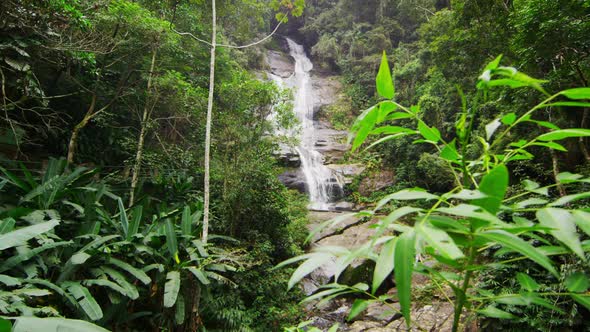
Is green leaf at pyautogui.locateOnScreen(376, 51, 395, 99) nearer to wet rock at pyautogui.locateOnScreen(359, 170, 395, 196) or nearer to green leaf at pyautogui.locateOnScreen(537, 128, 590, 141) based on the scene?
green leaf at pyautogui.locateOnScreen(537, 128, 590, 141)

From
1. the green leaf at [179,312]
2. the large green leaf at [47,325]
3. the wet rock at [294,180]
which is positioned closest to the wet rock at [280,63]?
the wet rock at [294,180]

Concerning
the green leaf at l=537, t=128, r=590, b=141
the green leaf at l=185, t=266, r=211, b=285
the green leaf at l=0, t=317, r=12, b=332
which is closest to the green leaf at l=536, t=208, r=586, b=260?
the green leaf at l=537, t=128, r=590, b=141

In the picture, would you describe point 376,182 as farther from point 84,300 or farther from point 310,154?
point 84,300

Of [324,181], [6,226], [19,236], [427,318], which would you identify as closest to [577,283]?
[19,236]

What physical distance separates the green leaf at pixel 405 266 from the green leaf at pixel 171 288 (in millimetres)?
3275

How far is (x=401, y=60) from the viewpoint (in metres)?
18.0

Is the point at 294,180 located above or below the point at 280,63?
below

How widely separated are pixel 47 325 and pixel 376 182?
511 inches

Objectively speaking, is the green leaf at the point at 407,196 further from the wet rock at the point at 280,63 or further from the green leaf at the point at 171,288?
the wet rock at the point at 280,63

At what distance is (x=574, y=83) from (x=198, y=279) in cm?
688

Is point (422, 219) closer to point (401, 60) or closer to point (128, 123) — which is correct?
point (128, 123)

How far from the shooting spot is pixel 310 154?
48.1ft

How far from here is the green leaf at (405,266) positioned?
38cm

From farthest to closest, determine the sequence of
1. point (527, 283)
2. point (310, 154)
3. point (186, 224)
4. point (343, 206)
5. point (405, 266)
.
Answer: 1. point (310, 154)
2. point (343, 206)
3. point (186, 224)
4. point (527, 283)
5. point (405, 266)
